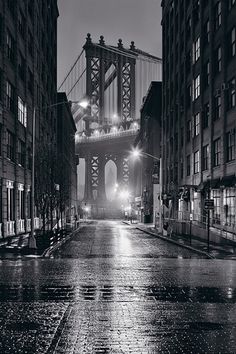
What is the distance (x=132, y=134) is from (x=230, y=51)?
→ 90.6 meters

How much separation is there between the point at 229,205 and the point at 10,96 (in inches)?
767

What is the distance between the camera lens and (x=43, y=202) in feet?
142

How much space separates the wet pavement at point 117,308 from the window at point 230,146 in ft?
63.1

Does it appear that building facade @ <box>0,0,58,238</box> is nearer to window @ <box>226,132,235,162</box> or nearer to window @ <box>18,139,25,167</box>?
window @ <box>18,139,25,167</box>

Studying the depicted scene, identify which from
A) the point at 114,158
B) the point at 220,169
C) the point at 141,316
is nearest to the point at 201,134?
the point at 220,169

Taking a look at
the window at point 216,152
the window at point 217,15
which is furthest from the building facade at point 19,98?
the window at point 217,15

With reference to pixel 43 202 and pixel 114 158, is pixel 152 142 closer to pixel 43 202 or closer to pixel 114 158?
pixel 43 202

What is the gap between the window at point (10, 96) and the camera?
1637 inches

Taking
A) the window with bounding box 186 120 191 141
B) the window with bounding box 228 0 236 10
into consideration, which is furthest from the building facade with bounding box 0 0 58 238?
the window with bounding box 228 0 236 10

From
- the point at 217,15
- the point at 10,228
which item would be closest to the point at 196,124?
→ the point at 217,15

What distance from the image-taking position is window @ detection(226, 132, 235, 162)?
128 feet

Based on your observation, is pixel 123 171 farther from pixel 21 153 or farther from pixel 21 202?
pixel 21 202

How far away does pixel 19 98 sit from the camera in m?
46.6

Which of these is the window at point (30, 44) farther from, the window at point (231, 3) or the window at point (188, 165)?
the window at point (231, 3)
